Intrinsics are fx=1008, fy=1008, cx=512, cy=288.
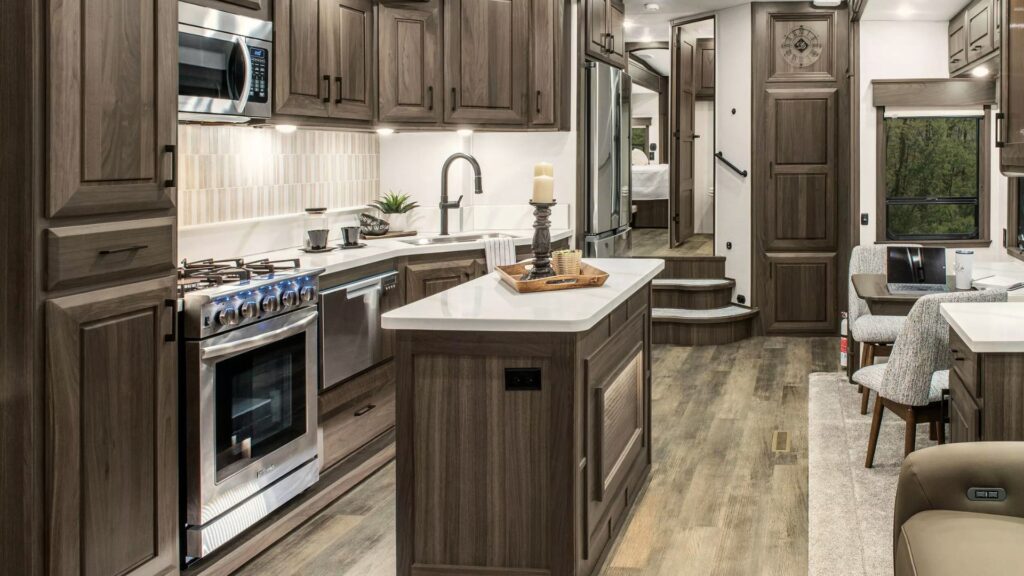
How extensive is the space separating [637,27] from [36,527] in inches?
302

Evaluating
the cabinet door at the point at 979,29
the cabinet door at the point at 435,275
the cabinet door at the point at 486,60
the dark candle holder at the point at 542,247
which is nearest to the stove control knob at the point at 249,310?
the dark candle holder at the point at 542,247

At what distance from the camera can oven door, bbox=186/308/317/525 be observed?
3.21 metres

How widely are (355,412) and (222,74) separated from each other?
1573 mm

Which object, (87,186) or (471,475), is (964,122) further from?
(87,186)

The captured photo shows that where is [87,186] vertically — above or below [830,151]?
below

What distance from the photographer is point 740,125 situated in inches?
320

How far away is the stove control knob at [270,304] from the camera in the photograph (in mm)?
3527

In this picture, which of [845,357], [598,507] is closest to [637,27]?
[845,357]

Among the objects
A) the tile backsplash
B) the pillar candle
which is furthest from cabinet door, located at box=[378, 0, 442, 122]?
the pillar candle

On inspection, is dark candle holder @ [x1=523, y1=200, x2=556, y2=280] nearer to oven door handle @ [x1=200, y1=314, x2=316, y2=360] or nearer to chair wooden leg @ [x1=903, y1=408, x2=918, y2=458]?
oven door handle @ [x1=200, y1=314, x2=316, y2=360]

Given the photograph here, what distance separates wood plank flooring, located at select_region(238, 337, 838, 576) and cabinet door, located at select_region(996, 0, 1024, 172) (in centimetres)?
154

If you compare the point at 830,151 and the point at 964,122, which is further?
the point at 830,151

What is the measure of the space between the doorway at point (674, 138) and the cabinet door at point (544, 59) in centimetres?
277

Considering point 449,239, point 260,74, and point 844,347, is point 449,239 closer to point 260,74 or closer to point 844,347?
point 260,74
